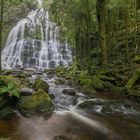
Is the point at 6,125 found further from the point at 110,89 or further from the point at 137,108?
the point at 110,89

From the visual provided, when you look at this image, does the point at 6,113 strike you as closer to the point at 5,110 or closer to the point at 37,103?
Answer: the point at 5,110

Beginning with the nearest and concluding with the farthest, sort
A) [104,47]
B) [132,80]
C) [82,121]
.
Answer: [82,121]
[132,80]
[104,47]

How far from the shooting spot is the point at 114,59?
20.6 m

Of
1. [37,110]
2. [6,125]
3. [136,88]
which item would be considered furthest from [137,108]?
[6,125]

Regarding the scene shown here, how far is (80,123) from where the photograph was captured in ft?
24.3

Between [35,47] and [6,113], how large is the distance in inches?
952

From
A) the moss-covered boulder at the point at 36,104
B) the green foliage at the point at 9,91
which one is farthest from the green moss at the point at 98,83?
the green foliage at the point at 9,91

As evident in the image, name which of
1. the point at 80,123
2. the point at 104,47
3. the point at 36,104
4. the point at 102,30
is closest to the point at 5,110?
the point at 36,104

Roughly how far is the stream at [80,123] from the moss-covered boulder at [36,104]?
0.34 metres

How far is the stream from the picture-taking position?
6.28 meters

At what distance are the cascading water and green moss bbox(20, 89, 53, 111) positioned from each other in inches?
756

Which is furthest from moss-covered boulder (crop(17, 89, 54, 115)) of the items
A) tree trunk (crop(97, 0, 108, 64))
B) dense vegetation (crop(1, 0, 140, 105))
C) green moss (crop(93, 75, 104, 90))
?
tree trunk (crop(97, 0, 108, 64))

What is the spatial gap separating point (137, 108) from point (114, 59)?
1146 cm

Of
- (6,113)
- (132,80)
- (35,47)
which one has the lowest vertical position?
(6,113)
